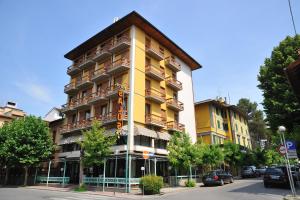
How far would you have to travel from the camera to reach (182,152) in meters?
23.5

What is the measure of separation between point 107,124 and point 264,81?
56.9 feet

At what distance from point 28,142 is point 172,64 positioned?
69.3 feet

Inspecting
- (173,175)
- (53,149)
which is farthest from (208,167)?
(53,149)

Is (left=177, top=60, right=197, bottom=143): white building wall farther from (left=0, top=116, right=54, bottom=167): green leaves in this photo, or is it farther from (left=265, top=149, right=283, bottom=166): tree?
(left=265, top=149, right=283, bottom=166): tree

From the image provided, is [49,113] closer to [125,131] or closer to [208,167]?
[125,131]

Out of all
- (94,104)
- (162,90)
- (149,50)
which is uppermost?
(149,50)

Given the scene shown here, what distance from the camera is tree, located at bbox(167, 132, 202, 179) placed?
2306cm

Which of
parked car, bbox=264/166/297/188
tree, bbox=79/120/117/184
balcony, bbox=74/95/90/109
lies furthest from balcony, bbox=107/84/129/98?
parked car, bbox=264/166/297/188

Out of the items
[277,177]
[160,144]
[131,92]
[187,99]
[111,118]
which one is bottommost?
[277,177]

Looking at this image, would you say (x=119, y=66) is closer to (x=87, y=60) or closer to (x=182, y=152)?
(x=87, y=60)

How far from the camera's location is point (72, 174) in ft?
95.7

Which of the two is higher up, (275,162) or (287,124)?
(287,124)

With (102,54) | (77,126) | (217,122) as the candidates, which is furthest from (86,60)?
(217,122)

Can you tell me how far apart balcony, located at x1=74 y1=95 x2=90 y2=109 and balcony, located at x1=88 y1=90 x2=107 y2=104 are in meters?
0.81
